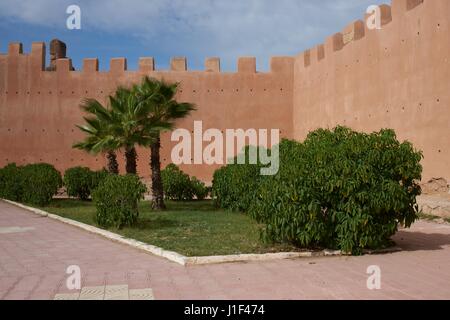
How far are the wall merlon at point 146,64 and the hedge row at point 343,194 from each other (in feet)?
54.5

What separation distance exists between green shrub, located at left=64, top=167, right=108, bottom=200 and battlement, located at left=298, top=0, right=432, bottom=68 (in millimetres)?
9840

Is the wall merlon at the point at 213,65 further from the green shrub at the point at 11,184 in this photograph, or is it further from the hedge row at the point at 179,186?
the green shrub at the point at 11,184

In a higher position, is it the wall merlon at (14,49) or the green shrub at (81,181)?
the wall merlon at (14,49)

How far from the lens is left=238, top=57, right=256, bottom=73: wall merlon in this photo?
22.6 m

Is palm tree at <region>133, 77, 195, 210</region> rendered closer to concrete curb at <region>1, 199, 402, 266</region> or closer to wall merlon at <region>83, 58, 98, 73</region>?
concrete curb at <region>1, 199, 402, 266</region>

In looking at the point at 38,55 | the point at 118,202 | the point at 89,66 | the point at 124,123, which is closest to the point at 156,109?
the point at 124,123

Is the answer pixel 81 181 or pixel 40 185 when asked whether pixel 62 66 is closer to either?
pixel 81 181

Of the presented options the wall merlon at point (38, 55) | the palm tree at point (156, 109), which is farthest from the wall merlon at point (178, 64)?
the palm tree at point (156, 109)

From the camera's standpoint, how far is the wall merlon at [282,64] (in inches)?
887

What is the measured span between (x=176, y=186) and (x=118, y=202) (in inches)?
289

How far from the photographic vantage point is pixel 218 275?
5.57 m
